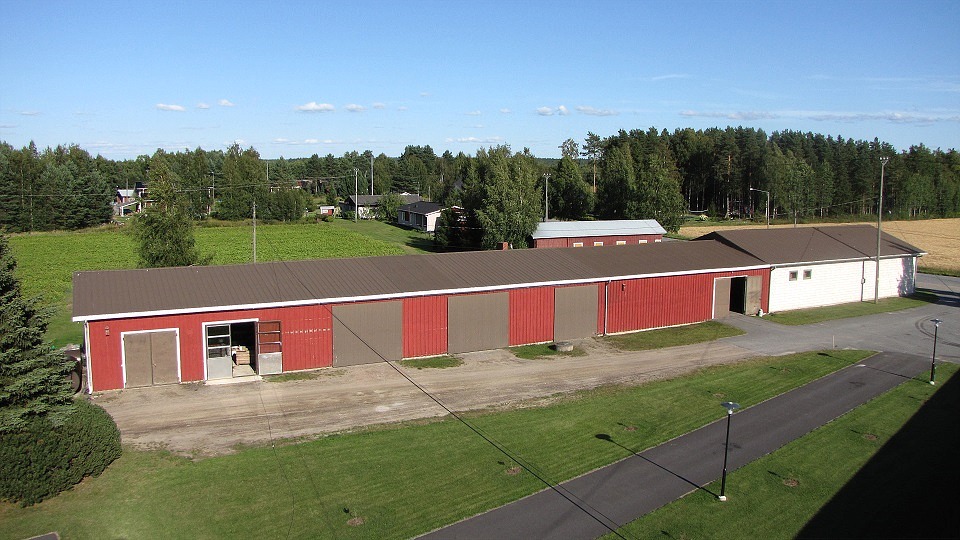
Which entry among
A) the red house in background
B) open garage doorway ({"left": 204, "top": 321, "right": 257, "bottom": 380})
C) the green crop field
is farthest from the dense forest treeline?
open garage doorway ({"left": 204, "top": 321, "right": 257, "bottom": 380})

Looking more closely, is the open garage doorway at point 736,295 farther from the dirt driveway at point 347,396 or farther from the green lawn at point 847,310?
the dirt driveway at point 347,396

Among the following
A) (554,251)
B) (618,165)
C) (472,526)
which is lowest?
(472,526)

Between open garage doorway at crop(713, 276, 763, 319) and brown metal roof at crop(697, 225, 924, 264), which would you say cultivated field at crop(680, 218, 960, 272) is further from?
open garage doorway at crop(713, 276, 763, 319)

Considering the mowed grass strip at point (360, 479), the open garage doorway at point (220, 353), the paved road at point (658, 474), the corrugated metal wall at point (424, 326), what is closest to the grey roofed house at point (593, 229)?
the corrugated metal wall at point (424, 326)

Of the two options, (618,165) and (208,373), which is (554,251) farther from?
(618,165)

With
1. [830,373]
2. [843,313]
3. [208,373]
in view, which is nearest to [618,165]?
[843,313]

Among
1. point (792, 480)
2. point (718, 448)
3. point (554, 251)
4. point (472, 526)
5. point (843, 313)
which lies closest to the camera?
point (472, 526)

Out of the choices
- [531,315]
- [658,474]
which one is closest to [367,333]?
[531,315]
